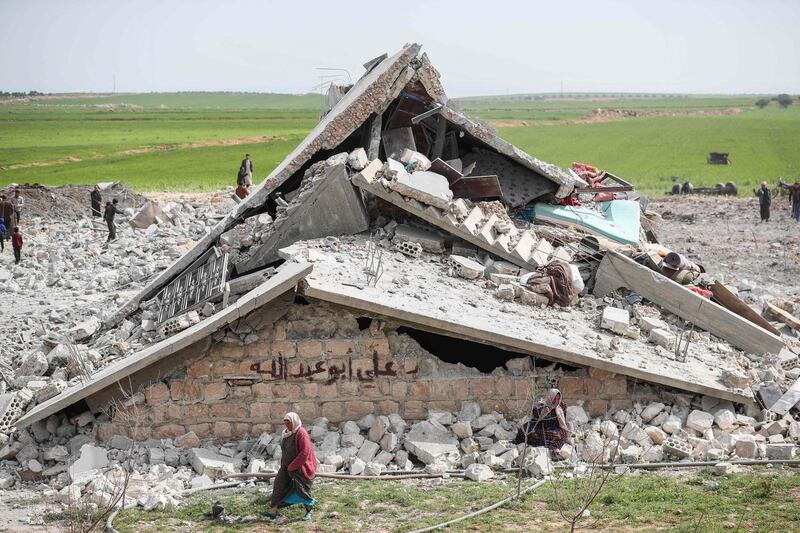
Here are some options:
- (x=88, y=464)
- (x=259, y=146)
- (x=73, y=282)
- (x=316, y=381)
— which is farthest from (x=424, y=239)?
(x=259, y=146)

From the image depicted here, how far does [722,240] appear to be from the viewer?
22.0 meters

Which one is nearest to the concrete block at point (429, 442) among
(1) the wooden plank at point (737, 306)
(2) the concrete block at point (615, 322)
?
(2) the concrete block at point (615, 322)

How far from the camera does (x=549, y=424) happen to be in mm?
9430

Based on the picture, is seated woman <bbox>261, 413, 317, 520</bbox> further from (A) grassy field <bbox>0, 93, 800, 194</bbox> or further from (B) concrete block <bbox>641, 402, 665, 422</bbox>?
(A) grassy field <bbox>0, 93, 800, 194</bbox>

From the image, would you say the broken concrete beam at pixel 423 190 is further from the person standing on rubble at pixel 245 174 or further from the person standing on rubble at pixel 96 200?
the person standing on rubble at pixel 96 200

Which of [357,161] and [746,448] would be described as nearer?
[746,448]

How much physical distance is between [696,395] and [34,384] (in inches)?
308

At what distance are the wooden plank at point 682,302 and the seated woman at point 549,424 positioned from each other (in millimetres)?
2987

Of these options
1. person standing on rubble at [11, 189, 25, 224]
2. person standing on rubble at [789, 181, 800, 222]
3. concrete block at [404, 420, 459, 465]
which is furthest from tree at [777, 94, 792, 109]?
concrete block at [404, 420, 459, 465]

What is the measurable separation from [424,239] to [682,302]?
11.0 ft

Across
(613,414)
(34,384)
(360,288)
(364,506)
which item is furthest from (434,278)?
(34,384)

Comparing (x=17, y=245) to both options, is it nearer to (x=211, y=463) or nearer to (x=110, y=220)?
(x=110, y=220)

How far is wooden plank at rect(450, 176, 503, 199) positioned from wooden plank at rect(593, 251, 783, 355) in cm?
204

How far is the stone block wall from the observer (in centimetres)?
1005
